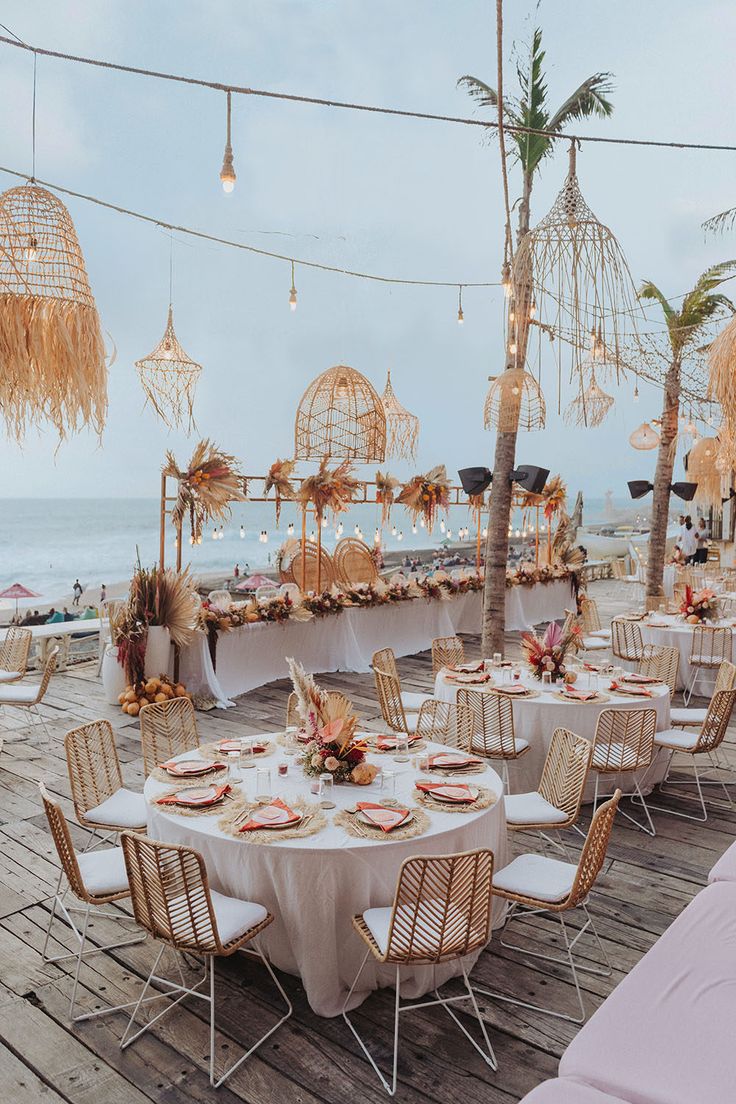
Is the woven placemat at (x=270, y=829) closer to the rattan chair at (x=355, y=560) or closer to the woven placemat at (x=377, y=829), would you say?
the woven placemat at (x=377, y=829)

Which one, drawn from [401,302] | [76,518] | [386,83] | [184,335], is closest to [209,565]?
[184,335]

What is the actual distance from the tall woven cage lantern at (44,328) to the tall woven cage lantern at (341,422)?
15.5ft

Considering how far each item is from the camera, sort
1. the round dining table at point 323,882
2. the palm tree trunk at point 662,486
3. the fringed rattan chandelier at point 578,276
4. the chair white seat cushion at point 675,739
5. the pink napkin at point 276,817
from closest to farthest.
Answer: the fringed rattan chandelier at point 578,276 < the round dining table at point 323,882 < the pink napkin at point 276,817 < the chair white seat cushion at point 675,739 < the palm tree trunk at point 662,486

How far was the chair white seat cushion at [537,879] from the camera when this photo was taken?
3.29 m

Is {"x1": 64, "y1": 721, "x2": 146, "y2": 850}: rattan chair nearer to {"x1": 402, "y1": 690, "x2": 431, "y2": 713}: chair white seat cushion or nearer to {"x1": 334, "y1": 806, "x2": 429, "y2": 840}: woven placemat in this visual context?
{"x1": 334, "y1": 806, "x2": 429, "y2": 840}: woven placemat

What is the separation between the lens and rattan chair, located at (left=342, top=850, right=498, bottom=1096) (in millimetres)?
2770

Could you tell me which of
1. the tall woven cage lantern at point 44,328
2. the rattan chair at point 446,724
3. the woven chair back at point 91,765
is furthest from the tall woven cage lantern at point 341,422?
the tall woven cage lantern at point 44,328

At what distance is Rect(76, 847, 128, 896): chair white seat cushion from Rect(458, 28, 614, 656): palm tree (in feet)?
17.3

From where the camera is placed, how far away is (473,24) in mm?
7457

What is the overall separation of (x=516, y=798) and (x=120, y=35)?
34.0ft

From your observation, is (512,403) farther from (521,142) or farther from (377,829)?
(377,829)

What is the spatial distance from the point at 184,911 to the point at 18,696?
14.4 feet

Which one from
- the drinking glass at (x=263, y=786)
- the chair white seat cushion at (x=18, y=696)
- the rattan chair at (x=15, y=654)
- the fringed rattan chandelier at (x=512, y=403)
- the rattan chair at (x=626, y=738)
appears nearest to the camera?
the drinking glass at (x=263, y=786)

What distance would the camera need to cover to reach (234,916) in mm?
3029
